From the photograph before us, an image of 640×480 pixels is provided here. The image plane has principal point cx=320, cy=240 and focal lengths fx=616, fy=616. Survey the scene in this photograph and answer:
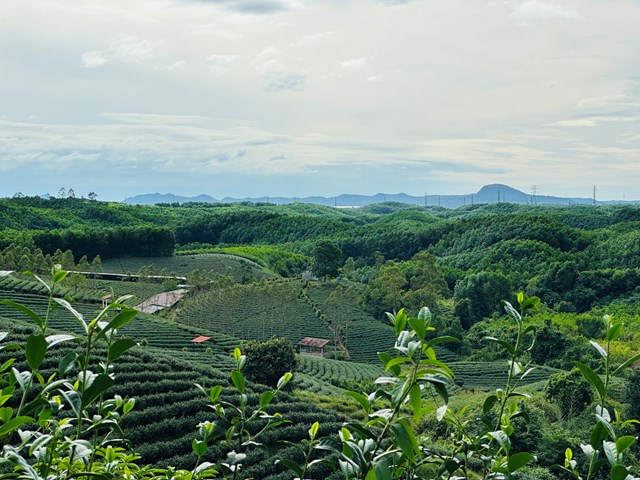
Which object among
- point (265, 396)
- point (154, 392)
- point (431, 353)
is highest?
point (431, 353)

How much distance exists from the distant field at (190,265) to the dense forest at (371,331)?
487 millimetres

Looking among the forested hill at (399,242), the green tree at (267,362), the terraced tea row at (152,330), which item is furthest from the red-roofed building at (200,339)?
the forested hill at (399,242)

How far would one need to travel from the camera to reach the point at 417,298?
5662 centimetres

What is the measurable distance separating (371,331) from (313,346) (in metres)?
7.24

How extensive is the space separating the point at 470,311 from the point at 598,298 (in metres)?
15.3

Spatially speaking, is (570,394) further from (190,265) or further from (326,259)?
(190,265)

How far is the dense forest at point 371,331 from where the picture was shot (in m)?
1.88

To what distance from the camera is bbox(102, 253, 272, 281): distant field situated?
225 feet

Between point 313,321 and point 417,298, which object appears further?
point 417,298

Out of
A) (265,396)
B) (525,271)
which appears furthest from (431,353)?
(525,271)

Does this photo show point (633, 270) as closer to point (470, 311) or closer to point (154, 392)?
point (470, 311)

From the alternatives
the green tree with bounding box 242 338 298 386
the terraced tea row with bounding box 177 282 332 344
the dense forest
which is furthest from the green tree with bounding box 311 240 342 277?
the green tree with bounding box 242 338 298 386

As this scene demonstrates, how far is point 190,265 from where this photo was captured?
75.5m

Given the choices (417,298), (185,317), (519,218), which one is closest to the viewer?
(185,317)
